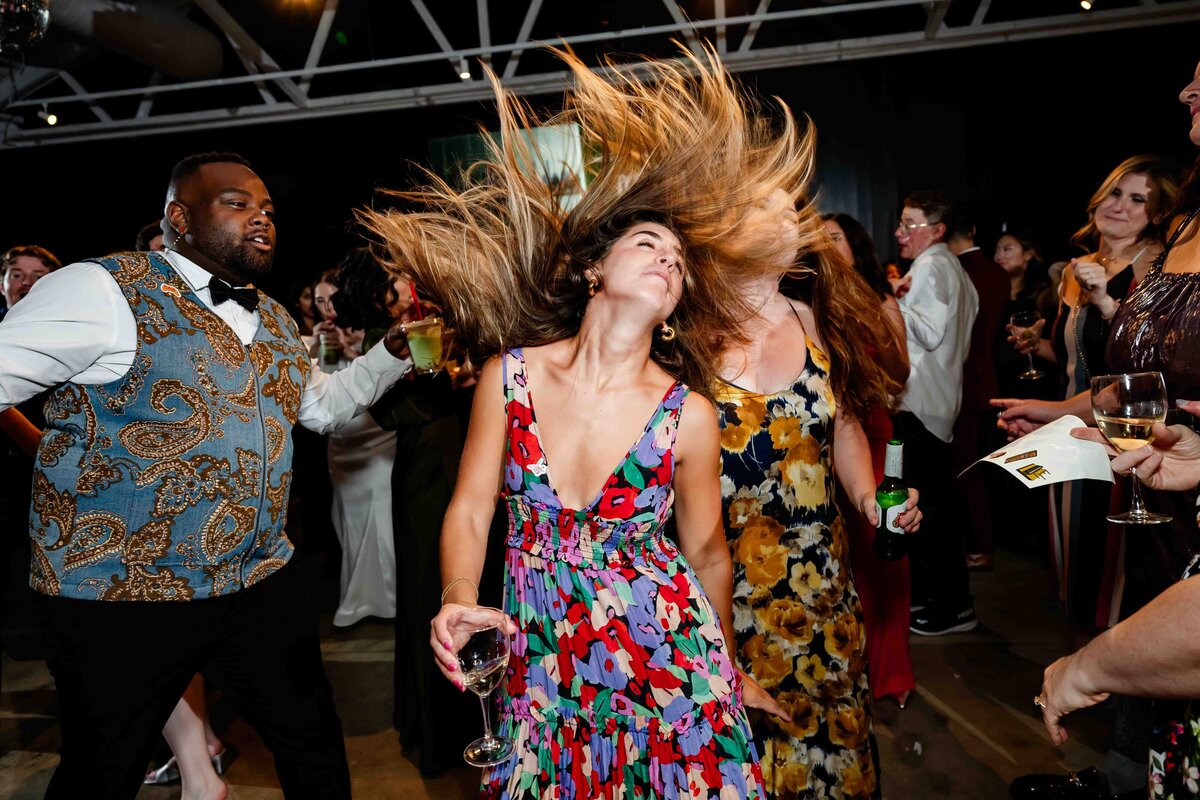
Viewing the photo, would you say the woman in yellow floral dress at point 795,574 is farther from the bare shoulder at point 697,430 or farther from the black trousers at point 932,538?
the black trousers at point 932,538

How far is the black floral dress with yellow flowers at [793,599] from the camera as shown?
2125mm

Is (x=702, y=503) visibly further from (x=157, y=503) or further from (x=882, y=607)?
(x=882, y=607)

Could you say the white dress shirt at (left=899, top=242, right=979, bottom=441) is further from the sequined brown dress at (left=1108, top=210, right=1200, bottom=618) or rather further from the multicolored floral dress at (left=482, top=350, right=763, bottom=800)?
the multicolored floral dress at (left=482, top=350, right=763, bottom=800)

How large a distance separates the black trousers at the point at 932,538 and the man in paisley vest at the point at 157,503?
285 centimetres

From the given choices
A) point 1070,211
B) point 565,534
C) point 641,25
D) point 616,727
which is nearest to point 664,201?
point 565,534

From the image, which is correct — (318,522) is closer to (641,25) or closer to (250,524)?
(250,524)

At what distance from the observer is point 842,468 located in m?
2.40

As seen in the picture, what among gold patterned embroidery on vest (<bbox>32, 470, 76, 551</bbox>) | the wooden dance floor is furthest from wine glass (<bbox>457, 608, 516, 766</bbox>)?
the wooden dance floor

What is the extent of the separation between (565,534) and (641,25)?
223 inches

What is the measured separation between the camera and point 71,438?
2.01 meters

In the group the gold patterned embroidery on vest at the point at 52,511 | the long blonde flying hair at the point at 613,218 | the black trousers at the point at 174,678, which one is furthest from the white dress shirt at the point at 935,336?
the gold patterned embroidery on vest at the point at 52,511

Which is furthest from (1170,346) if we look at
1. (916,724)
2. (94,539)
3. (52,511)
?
(52,511)

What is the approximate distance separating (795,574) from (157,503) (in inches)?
63.5

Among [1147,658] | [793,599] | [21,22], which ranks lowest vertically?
[793,599]
